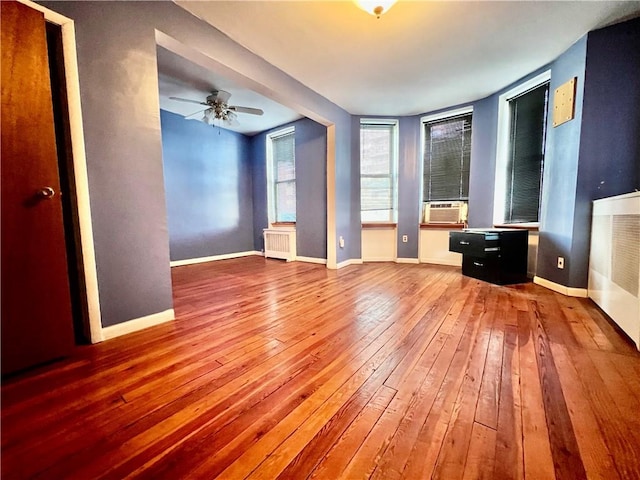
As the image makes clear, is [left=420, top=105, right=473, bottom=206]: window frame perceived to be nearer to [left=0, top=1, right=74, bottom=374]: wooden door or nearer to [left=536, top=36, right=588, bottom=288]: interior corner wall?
[left=536, top=36, right=588, bottom=288]: interior corner wall

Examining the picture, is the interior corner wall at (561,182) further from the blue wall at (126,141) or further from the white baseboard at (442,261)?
the blue wall at (126,141)

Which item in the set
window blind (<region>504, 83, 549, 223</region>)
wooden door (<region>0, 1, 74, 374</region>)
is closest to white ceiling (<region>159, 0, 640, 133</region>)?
window blind (<region>504, 83, 549, 223</region>)

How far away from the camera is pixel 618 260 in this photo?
70.3 inches

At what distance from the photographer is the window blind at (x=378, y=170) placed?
14.1 ft

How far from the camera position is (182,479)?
0.75 metres

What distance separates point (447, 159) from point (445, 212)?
833 millimetres

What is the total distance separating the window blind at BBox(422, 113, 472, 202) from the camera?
150 inches

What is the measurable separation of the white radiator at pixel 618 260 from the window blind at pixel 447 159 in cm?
175

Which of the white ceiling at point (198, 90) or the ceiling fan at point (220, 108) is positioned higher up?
the white ceiling at point (198, 90)

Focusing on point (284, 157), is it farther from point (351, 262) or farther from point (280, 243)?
point (351, 262)

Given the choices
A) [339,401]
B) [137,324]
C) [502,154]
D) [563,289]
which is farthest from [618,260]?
[137,324]

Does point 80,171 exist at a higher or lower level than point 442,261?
higher

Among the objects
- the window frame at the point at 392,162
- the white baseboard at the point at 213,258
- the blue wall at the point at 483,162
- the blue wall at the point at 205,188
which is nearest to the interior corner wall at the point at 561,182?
the blue wall at the point at 483,162

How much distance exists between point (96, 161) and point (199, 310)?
130 centimetres
